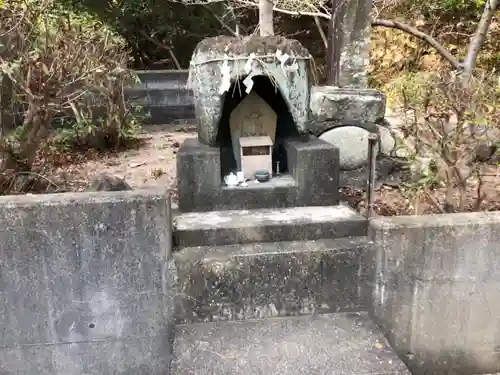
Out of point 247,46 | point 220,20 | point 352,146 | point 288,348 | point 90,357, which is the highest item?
point 220,20

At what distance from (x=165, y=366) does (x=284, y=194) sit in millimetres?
1457

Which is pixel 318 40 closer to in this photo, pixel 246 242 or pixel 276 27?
pixel 276 27

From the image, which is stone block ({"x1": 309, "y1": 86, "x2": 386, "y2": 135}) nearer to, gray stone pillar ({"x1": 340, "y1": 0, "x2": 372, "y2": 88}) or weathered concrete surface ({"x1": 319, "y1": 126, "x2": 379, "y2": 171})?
weathered concrete surface ({"x1": 319, "y1": 126, "x2": 379, "y2": 171})

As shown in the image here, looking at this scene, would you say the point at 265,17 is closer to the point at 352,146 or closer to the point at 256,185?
the point at 352,146

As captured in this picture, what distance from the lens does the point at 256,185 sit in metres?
3.57

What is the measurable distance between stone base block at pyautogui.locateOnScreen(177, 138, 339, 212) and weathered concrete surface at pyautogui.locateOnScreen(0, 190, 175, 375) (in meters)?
0.57

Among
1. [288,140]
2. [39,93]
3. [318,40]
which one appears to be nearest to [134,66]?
[318,40]

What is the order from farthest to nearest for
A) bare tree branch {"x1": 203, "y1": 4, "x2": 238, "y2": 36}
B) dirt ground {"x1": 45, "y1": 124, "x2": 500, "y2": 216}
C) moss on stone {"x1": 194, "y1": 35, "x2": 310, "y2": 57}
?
bare tree branch {"x1": 203, "y1": 4, "x2": 238, "y2": 36} < dirt ground {"x1": 45, "y1": 124, "x2": 500, "y2": 216} < moss on stone {"x1": 194, "y1": 35, "x2": 310, "y2": 57}

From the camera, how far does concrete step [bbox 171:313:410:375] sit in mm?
2613

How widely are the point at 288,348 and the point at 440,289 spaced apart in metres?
1.09

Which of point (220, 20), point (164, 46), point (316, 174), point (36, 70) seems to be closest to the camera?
point (316, 174)

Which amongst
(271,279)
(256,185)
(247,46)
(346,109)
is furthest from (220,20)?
(271,279)

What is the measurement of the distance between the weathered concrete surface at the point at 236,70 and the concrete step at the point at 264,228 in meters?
0.69

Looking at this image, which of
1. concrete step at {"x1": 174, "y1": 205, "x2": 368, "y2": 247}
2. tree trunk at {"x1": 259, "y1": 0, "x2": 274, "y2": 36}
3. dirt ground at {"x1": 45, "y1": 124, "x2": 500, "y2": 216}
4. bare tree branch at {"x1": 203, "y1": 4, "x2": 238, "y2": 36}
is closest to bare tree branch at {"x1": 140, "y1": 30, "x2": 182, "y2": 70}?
bare tree branch at {"x1": 203, "y1": 4, "x2": 238, "y2": 36}
